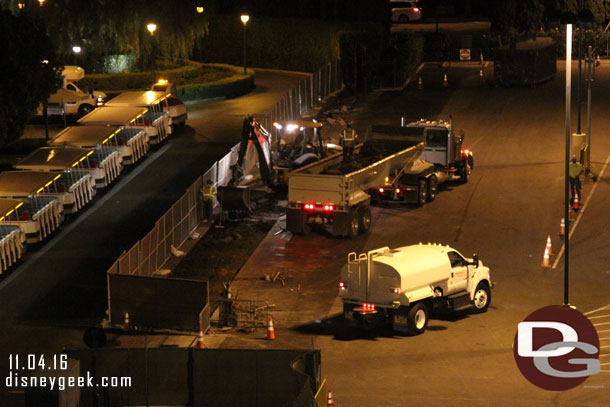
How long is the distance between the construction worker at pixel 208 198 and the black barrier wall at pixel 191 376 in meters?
15.9

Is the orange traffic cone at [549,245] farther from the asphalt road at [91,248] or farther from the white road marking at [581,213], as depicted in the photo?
the asphalt road at [91,248]

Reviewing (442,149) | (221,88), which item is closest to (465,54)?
(221,88)

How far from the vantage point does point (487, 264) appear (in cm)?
3281

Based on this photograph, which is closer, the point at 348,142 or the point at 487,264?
the point at 487,264

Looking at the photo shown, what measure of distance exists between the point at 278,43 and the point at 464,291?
154ft

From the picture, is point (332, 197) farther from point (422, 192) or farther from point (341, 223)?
point (422, 192)

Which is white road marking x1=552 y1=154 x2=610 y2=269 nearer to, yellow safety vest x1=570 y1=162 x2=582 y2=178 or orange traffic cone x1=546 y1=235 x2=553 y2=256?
orange traffic cone x1=546 y1=235 x2=553 y2=256

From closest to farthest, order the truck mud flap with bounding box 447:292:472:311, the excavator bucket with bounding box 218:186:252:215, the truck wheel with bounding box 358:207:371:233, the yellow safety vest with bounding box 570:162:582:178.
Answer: the truck mud flap with bounding box 447:292:472:311 < the truck wheel with bounding box 358:207:371:233 < the yellow safety vest with bounding box 570:162:582:178 < the excavator bucket with bounding box 218:186:252:215

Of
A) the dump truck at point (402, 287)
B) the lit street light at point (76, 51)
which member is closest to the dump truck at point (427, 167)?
the dump truck at point (402, 287)

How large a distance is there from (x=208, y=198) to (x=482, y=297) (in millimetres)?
11807

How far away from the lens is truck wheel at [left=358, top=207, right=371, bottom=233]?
1415 inches

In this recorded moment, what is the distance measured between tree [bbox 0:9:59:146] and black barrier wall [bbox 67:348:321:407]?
21.2 m

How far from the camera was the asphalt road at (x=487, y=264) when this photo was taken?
23.1 meters

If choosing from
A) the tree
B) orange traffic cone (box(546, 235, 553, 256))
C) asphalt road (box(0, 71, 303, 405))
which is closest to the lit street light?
asphalt road (box(0, 71, 303, 405))
